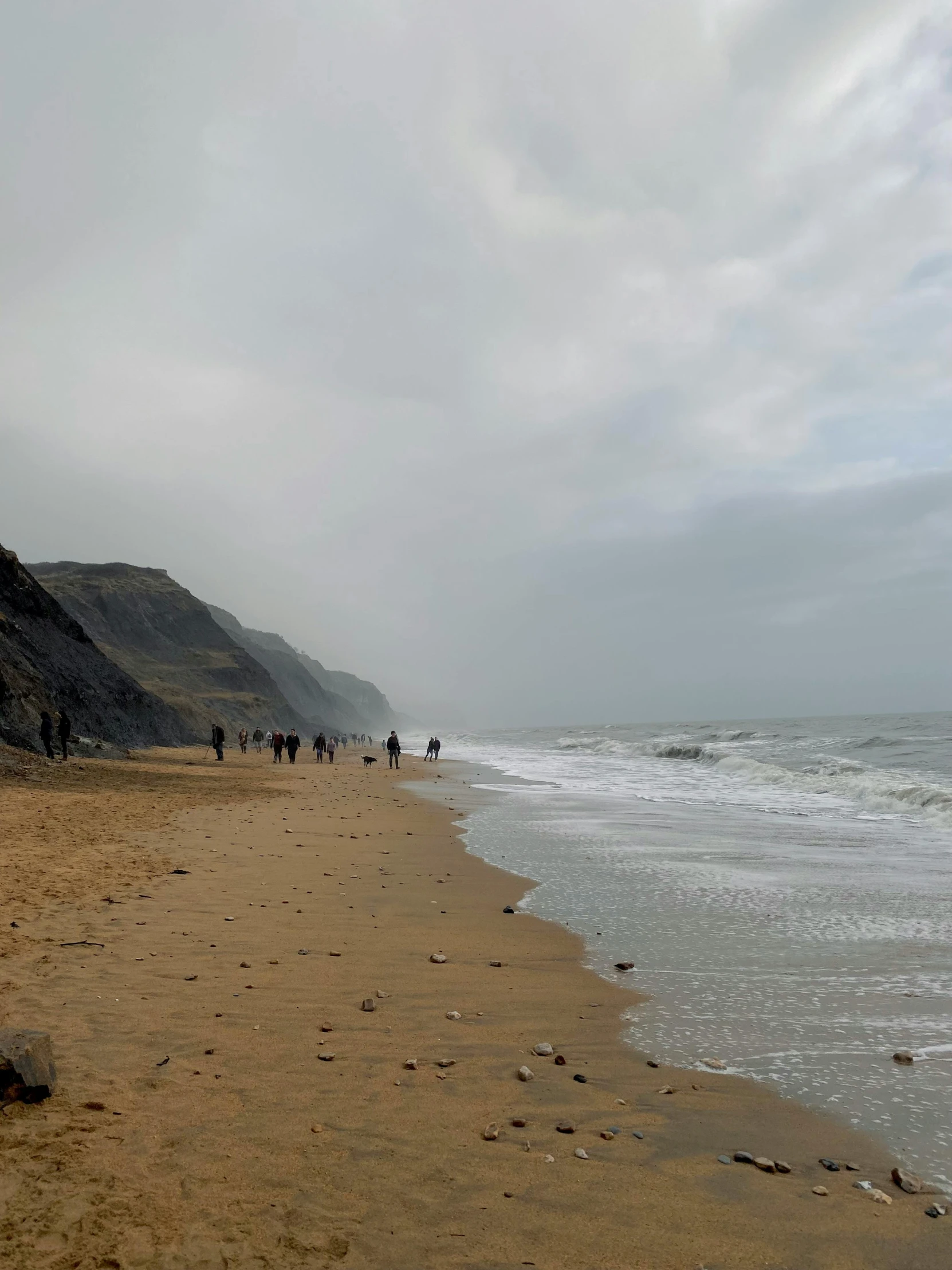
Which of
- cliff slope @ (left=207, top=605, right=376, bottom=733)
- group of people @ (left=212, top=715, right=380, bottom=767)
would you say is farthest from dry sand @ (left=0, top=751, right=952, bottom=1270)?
cliff slope @ (left=207, top=605, right=376, bottom=733)

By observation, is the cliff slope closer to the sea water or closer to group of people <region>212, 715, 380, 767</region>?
group of people <region>212, 715, 380, 767</region>

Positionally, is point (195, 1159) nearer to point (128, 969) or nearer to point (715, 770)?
point (128, 969)

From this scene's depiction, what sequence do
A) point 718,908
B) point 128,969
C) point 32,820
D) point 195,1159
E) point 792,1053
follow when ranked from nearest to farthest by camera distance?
point 195,1159 < point 792,1053 < point 128,969 < point 718,908 < point 32,820

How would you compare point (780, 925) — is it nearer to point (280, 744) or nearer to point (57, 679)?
point (280, 744)

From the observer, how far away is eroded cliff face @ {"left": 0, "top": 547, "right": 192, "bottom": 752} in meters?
30.4

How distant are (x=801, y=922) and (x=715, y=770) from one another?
3164 centimetres

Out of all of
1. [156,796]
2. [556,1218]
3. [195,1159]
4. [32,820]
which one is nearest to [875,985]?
[556,1218]

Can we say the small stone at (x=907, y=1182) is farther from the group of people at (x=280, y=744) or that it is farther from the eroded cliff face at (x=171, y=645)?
the eroded cliff face at (x=171, y=645)

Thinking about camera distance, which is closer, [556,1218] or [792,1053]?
[556,1218]

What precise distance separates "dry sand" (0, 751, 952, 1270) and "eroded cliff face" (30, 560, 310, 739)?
58.3m

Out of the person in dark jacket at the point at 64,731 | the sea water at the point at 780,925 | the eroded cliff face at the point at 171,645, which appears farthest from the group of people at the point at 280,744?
the sea water at the point at 780,925

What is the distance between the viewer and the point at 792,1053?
17.1ft

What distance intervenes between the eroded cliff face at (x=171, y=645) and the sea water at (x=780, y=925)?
52.4 meters

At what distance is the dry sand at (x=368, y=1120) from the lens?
10.6 ft
